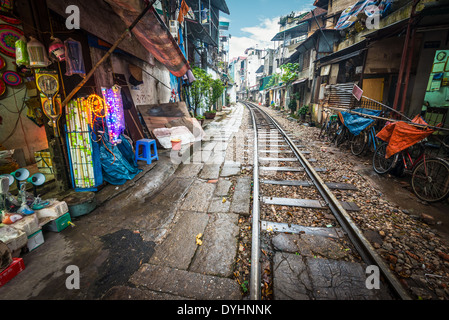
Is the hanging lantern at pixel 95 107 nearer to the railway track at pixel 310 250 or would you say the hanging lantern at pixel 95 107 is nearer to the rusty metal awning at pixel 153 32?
the rusty metal awning at pixel 153 32

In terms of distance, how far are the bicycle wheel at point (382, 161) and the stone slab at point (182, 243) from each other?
17.6 feet

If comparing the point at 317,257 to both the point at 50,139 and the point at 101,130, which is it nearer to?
the point at 101,130

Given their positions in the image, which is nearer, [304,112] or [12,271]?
[12,271]

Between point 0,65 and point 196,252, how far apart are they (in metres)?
6.86

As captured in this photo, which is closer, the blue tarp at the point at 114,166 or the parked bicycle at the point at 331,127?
the blue tarp at the point at 114,166

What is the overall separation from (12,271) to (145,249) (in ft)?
5.32

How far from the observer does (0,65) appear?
4.81m

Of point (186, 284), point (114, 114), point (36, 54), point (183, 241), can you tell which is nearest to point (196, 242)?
point (183, 241)

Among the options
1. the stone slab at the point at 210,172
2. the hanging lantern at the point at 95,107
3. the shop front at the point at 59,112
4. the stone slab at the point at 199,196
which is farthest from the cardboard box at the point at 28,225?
the stone slab at the point at 210,172

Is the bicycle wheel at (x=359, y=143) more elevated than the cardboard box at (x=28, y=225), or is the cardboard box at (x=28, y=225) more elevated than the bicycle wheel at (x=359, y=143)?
the bicycle wheel at (x=359, y=143)

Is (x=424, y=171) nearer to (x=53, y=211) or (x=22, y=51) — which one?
(x=53, y=211)

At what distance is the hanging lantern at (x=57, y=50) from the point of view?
3.60m

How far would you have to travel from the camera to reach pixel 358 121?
6.96 meters

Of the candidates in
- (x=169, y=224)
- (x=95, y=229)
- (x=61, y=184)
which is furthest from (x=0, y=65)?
(x=169, y=224)
